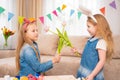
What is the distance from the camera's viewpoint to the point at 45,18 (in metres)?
5.10

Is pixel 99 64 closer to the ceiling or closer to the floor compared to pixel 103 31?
closer to the floor

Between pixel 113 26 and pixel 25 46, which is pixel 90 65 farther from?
pixel 113 26

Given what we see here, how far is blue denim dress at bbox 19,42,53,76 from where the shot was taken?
203 centimetres

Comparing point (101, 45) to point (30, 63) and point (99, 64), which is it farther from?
point (30, 63)

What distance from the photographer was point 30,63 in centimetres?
204

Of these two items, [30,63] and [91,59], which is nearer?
[30,63]

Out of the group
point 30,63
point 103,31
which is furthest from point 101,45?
point 30,63

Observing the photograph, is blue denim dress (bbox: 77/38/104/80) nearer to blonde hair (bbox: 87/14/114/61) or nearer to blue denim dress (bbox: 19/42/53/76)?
blonde hair (bbox: 87/14/114/61)

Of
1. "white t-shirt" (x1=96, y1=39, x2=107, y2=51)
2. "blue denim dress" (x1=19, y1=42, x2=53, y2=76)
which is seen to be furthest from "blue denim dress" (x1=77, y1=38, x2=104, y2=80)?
"blue denim dress" (x1=19, y1=42, x2=53, y2=76)

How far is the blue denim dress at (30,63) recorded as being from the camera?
203 cm

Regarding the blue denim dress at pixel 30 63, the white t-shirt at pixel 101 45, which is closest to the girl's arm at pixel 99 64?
the white t-shirt at pixel 101 45

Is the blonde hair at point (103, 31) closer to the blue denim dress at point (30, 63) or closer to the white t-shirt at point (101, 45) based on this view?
the white t-shirt at point (101, 45)

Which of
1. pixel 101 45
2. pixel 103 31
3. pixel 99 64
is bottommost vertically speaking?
pixel 99 64

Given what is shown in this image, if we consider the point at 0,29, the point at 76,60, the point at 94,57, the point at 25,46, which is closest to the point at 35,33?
the point at 25,46
